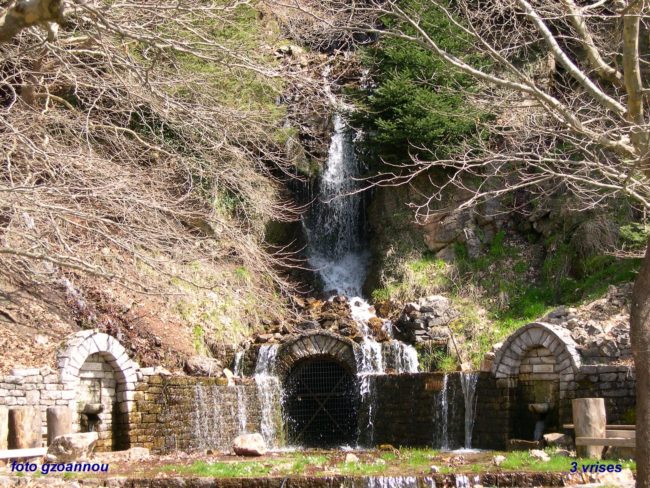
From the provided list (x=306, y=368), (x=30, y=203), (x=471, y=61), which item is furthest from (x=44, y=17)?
(x=471, y=61)

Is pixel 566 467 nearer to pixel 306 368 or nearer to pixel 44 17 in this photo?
pixel 44 17

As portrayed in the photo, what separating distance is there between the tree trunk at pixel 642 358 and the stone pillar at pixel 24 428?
744 centimetres

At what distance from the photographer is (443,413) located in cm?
1521

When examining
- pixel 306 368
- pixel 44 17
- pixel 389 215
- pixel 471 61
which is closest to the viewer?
pixel 44 17

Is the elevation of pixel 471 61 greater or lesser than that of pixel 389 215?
greater

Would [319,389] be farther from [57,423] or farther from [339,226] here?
[57,423]

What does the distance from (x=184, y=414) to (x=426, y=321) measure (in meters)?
6.07

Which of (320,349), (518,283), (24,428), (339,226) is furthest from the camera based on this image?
(339,226)

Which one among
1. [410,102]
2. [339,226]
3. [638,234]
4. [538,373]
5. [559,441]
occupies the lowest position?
[559,441]

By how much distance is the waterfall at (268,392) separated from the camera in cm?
1611

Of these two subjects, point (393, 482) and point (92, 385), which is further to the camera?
point (92, 385)

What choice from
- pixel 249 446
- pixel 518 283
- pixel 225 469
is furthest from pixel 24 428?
pixel 518 283

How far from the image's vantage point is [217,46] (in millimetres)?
10664

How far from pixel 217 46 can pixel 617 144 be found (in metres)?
5.17
